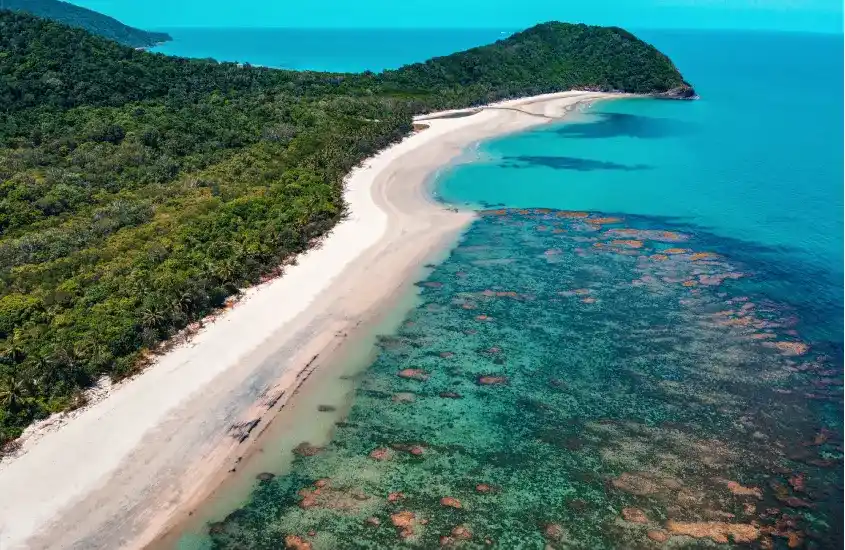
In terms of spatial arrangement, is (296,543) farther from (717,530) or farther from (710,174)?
(710,174)

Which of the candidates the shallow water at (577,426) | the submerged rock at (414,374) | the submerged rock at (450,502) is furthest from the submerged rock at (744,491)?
the submerged rock at (414,374)

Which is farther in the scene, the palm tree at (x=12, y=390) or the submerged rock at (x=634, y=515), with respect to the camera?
the palm tree at (x=12, y=390)

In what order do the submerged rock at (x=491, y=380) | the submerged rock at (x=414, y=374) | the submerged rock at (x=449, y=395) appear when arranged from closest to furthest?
the submerged rock at (x=449, y=395), the submerged rock at (x=491, y=380), the submerged rock at (x=414, y=374)

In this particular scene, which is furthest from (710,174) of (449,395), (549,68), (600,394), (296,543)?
(549,68)

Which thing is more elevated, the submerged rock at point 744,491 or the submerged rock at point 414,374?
the submerged rock at point 414,374

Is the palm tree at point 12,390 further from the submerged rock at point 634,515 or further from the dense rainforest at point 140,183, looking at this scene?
the submerged rock at point 634,515

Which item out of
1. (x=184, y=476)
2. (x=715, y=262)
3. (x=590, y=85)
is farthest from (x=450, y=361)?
(x=590, y=85)

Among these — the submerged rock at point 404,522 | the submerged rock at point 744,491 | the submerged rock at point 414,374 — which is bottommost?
the submerged rock at point 744,491

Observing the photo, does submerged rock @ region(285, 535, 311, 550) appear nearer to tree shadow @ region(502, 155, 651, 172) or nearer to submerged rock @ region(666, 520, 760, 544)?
submerged rock @ region(666, 520, 760, 544)
